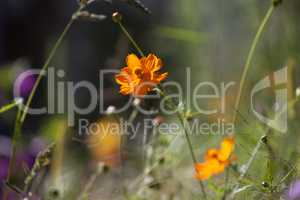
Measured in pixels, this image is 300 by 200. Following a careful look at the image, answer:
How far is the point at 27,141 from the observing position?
2.40 metres

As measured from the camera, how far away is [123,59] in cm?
270

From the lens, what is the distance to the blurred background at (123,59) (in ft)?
5.38

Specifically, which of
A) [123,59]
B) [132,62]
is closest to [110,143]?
[132,62]

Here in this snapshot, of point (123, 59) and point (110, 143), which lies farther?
point (123, 59)

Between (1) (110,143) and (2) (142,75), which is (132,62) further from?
(1) (110,143)

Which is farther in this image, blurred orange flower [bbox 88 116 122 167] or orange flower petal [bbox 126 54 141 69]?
blurred orange flower [bbox 88 116 122 167]

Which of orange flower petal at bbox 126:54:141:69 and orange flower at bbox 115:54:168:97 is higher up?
orange flower petal at bbox 126:54:141:69

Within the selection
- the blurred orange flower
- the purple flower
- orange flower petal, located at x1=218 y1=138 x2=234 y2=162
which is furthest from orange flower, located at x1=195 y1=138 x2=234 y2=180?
the blurred orange flower

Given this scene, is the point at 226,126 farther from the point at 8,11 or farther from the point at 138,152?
the point at 8,11

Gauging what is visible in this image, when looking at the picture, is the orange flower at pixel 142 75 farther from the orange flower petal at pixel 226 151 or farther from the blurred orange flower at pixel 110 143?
the blurred orange flower at pixel 110 143

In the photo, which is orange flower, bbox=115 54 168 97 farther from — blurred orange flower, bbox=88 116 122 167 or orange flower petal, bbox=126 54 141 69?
blurred orange flower, bbox=88 116 122 167

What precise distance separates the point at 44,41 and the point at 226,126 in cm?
191

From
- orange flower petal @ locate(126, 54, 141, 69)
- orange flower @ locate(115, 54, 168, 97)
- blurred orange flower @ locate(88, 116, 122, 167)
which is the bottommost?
blurred orange flower @ locate(88, 116, 122, 167)

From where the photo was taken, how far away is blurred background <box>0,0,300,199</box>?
1639 mm
